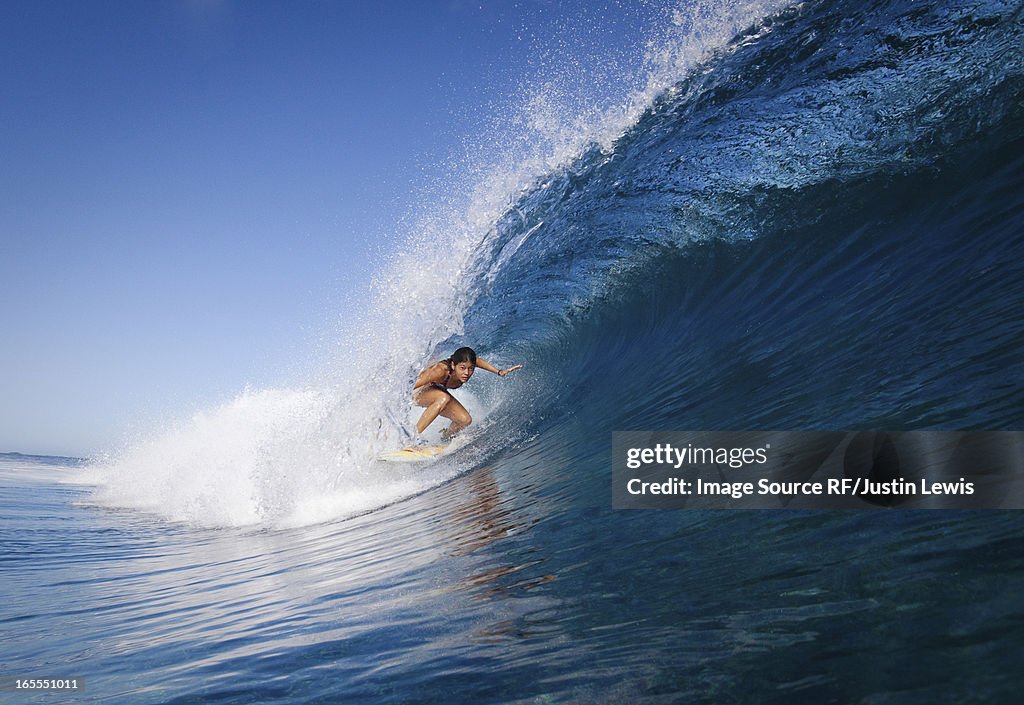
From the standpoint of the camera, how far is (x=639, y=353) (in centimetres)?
748

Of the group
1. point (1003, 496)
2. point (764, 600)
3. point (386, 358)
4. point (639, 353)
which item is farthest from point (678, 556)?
point (386, 358)

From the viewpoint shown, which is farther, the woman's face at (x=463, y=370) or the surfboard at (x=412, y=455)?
the surfboard at (x=412, y=455)

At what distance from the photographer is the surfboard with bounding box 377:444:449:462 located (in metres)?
7.42

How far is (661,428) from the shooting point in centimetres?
491

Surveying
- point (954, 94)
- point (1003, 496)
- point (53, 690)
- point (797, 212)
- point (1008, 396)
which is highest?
point (954, 94)

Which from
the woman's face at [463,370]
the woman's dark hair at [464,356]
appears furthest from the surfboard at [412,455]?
the woman's dark hair at [464,356]

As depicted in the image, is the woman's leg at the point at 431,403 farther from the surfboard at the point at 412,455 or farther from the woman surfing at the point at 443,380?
the surfboard at the point at 412,455

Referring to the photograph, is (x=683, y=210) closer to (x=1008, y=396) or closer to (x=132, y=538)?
(x=1008, y=396)

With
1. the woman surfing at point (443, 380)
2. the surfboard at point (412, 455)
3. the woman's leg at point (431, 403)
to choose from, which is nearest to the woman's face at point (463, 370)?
the woman surfing at point (443, 380)

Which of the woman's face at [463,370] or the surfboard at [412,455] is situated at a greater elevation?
the woman's face at [463,370]

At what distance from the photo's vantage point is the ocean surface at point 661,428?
1.65 m

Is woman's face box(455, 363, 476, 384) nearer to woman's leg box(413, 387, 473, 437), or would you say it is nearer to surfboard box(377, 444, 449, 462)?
woman's leg box(413, 387, 473, 437)

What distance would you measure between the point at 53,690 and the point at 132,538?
5605mm

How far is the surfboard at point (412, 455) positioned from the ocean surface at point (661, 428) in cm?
16
